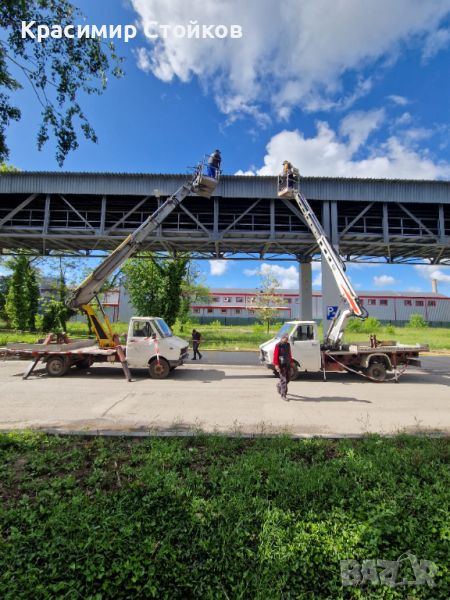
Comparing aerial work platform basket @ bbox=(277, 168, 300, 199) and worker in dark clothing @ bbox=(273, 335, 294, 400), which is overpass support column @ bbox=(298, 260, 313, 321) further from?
worker in dark clothing @ bbox=(273, 335, 294, 400)

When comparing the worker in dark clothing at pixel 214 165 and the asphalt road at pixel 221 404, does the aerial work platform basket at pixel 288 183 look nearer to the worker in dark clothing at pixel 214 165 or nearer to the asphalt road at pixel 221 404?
the worker in dark clothing at pixel 214 165

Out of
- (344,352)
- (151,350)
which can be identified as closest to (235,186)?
(151,350)

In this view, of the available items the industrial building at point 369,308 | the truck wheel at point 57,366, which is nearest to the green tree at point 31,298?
the truck wheel at point 57,366

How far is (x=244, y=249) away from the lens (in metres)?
19.4

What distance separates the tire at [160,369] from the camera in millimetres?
10430

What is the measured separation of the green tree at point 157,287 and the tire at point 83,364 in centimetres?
1326

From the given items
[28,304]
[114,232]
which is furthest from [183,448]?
[28,304]

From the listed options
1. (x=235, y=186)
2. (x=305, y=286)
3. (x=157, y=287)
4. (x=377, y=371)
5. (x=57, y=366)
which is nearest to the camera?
(x=377, y=371)

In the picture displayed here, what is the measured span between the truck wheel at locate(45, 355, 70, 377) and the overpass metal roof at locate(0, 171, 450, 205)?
957 cm

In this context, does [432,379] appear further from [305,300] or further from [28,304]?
[28,304]

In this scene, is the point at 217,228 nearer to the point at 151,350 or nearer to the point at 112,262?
the point at 112,262

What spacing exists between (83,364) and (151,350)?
2.78m

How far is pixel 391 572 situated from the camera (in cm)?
260

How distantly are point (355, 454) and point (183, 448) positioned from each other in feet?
7.91
